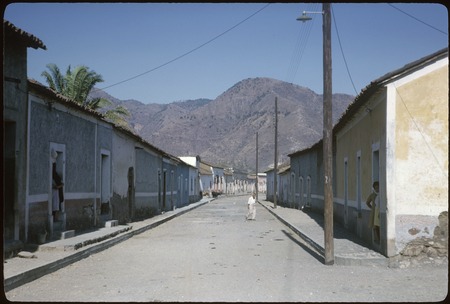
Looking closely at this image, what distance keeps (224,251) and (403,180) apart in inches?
184

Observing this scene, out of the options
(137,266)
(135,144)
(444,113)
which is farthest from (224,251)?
(135,144)

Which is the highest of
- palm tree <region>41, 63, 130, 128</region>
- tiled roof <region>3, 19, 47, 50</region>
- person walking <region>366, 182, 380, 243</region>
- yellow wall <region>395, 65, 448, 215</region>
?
palm tree <region>41, 63, 130, 128</region>

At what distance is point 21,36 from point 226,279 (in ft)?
21.1

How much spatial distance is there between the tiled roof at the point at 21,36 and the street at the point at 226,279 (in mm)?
4735

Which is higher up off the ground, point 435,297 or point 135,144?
point 135,144

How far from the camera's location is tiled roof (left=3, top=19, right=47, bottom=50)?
34.9 feet

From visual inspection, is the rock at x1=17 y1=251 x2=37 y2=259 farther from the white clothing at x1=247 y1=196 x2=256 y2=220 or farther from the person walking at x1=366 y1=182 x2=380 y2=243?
the white clothing at x1=247 y1=196 x2=256 y2=220

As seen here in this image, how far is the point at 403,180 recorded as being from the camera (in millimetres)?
11203

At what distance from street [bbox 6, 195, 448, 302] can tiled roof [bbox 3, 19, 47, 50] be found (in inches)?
186

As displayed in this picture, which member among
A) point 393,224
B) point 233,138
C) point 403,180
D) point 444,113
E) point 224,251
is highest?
point 233,138

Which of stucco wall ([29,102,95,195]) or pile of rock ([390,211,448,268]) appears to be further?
stucco wall ([29,102,95,195])

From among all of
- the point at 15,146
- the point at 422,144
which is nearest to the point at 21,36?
the point at 15,146

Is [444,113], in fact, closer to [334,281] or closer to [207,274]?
[334,281]

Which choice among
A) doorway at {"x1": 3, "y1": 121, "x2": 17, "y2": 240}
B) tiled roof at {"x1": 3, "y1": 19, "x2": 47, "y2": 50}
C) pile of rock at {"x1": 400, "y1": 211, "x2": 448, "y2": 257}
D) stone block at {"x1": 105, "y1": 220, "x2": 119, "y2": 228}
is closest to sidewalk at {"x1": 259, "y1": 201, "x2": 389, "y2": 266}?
pile of rock at {"x1": 400, "y1": 211, "x2": 448, "y2": 257}
